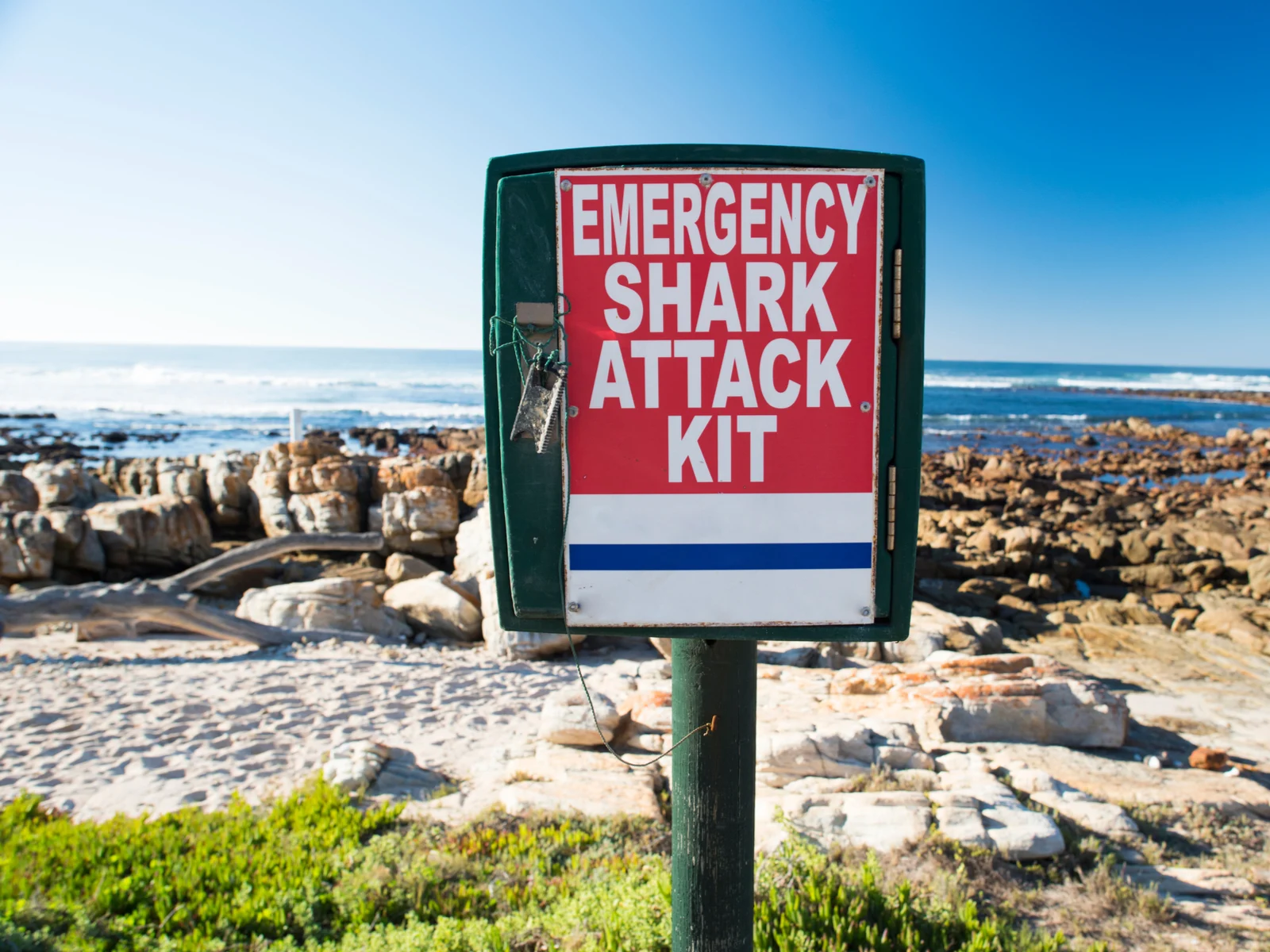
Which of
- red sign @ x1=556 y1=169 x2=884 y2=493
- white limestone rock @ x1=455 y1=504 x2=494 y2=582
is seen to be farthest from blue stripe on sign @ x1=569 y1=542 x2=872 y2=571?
white limestone rock @ x1=455 y1=504 x2=494 y2=582

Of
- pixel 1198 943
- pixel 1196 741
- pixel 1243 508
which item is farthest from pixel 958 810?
pixel 1243 508

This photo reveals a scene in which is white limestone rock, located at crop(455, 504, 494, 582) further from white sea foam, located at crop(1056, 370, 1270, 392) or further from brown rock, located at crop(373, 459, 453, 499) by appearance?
white sea foam, located at crop(1056, 370, 1270, 392)

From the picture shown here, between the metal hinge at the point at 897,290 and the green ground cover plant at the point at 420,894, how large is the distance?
217 cm

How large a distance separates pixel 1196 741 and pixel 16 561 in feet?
46.3

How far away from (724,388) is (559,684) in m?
6.92

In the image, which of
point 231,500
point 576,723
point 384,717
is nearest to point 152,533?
point 231,500

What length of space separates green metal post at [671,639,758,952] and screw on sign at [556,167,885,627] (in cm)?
16

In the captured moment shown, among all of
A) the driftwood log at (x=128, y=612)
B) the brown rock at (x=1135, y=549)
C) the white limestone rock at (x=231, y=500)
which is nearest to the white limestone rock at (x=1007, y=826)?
the driftwood log at (x=128, y=612)

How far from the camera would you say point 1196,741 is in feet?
22.0

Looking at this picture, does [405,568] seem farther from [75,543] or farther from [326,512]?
[75,543]

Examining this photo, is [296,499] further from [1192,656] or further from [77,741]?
[1192,656]

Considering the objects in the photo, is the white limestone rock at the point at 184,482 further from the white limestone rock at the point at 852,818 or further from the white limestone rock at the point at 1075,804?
the white limestone rock at the point at 1075,804

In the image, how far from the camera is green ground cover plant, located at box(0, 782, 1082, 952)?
2.71 m

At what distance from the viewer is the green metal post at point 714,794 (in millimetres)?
1664
